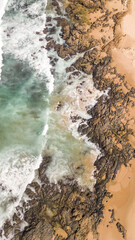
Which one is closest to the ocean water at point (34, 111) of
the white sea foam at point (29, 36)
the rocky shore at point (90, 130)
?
the white sea foam at point (29, 36)

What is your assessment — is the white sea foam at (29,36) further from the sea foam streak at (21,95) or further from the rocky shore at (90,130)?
the rocky shore at (90,130)

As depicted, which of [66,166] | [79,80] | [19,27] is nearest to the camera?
[66,166]

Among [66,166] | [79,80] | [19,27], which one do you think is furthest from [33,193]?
[19,27]

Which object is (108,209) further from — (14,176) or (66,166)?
(14,176)

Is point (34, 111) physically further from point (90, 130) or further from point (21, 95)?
point (90, 130)

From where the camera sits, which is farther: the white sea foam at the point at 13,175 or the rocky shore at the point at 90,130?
the white sea foam at the point at 13,175

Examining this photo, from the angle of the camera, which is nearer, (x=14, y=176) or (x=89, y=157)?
(x=14, y=176)
